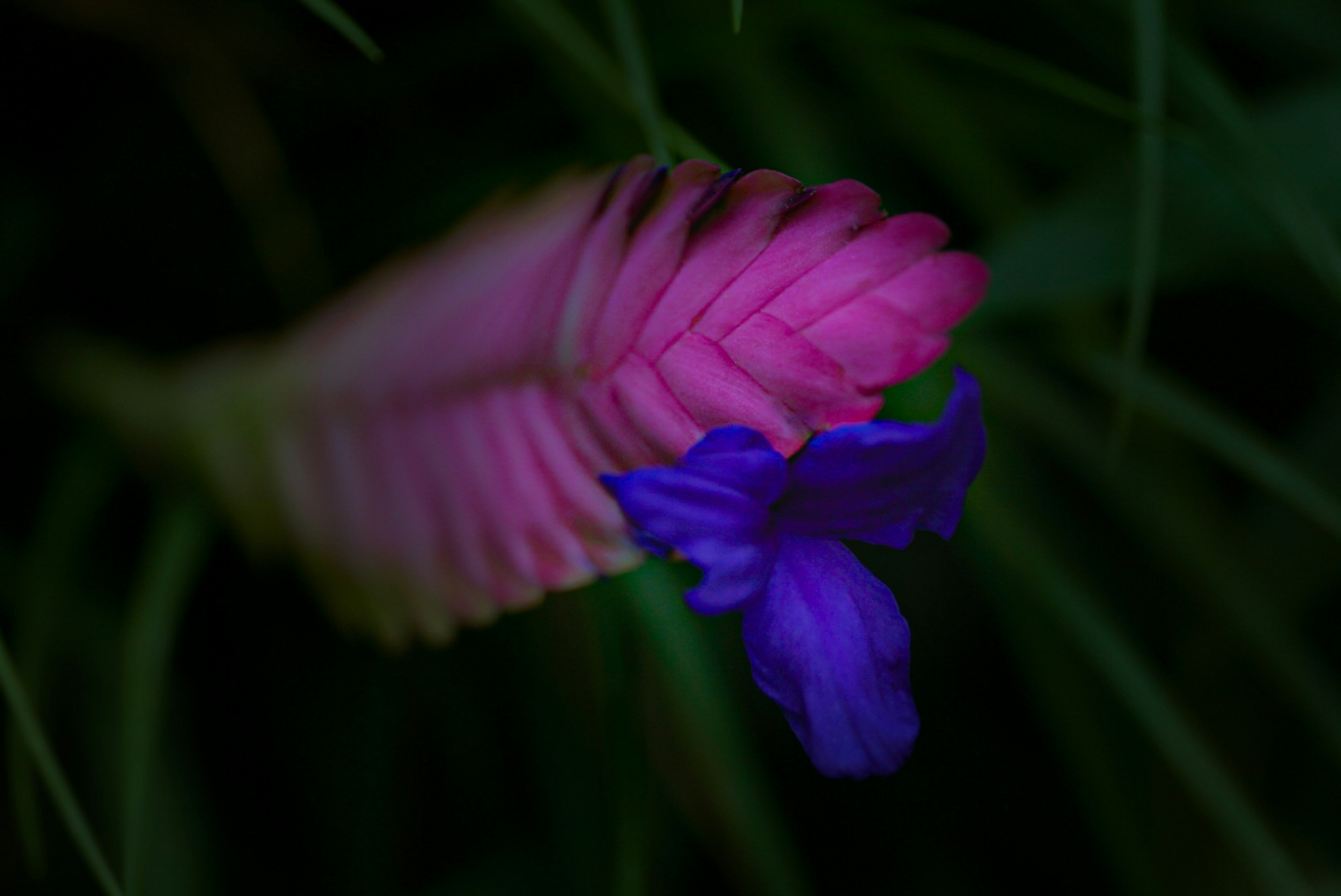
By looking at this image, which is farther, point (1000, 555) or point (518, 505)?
point (1000, 555)

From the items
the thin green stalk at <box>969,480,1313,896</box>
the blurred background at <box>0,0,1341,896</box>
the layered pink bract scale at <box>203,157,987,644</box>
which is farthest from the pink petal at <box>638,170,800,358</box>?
the thin green stalk at <box>969,480,1313,896</box>

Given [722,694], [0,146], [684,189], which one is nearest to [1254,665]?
[722,694]

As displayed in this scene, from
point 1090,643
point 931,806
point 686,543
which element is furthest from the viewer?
point 931,806

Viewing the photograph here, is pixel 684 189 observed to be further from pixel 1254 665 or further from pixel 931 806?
pixel 1254 665

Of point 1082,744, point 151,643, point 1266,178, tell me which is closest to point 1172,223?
point 1266,178

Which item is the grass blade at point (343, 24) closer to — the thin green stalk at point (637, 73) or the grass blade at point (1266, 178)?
the thin green stalk at point (637, 73)

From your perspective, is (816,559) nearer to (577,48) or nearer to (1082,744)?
(577,48)
